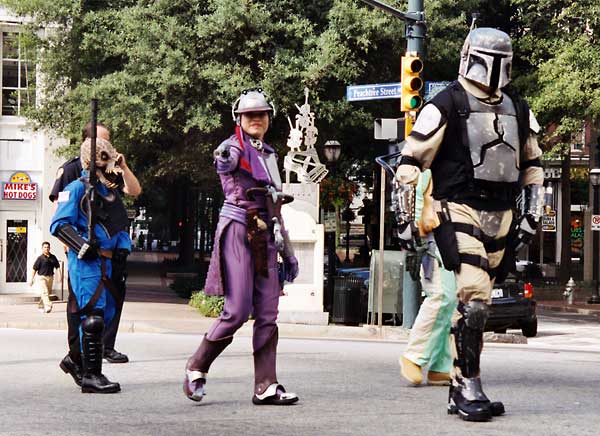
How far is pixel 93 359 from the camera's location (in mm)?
7742

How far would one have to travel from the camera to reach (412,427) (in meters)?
6.25

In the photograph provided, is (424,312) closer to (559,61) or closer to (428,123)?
(428,123)

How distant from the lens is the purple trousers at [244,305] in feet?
23.0

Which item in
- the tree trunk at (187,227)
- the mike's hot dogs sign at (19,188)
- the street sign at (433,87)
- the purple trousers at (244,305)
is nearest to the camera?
the purple trousers at (244,305)

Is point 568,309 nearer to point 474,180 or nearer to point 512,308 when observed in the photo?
point 512,308

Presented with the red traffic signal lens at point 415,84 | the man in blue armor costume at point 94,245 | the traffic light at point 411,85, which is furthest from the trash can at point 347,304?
the man in blue armor costume at point 94,245

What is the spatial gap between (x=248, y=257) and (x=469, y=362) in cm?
145

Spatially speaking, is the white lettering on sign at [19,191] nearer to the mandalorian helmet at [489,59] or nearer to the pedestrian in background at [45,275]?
the pedestrian in background at [45,275]

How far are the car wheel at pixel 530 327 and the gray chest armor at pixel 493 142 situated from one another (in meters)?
13.3

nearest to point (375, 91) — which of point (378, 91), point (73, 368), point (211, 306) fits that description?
point (378, 91)

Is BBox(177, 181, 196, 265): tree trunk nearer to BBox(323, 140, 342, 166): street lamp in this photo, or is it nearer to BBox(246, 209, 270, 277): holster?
BBox(323, 140, 342, 166): street lamp

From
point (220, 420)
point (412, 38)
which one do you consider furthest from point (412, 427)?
point (412, 38)

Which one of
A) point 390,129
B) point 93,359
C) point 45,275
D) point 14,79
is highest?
point 14,79

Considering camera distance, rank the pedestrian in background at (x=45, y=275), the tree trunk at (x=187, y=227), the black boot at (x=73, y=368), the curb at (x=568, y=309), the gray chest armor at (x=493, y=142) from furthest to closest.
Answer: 1. the tree trunk at (x=187, y=227)
2. the curb at (x=568, y=309)
3. the pedestrian in background at (x=45, y=275)
4. the black boot at (x=73, y=368)
5. the gray chest armor at (x=493, y=142)
